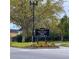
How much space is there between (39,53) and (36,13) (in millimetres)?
515

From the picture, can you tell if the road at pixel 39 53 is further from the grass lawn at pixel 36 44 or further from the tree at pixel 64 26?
the tree at pixel 64 26

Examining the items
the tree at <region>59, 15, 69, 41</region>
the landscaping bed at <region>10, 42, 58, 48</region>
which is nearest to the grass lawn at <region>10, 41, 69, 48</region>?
the landscaping bed at <region>10, 42, 58, 48</region>

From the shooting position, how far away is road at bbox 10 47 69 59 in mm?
2115

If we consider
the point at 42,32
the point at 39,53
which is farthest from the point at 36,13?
the point at 39,53

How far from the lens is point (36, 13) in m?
2.26

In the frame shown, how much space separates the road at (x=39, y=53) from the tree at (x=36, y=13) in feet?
0.85

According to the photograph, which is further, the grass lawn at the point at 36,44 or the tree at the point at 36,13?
the tree at the point at 36,13

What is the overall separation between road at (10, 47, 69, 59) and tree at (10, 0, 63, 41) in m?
0.26

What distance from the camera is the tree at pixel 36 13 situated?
2189 mm

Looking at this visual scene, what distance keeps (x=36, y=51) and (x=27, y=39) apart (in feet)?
0.64

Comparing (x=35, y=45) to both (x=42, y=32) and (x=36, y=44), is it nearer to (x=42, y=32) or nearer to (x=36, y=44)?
(x=36, y=44)

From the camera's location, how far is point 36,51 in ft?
7.14

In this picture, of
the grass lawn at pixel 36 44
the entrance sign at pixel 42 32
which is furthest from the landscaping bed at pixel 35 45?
the entrance sign at pixel 42 32
